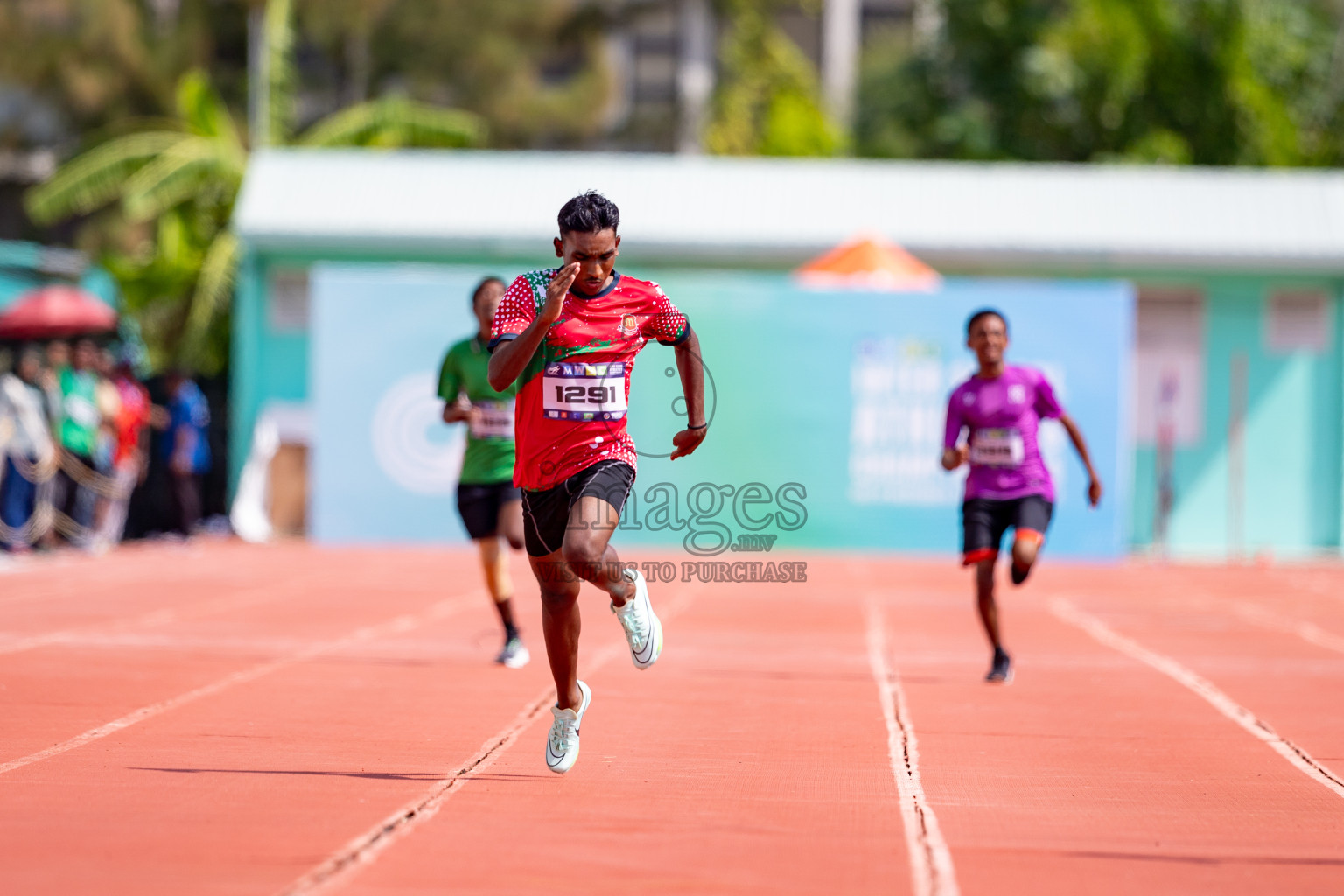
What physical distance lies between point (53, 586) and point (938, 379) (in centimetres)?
1018

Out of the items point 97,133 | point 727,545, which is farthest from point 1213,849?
point 97,133

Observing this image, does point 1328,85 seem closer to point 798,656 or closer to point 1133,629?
point 1133,629

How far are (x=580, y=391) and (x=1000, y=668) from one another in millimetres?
4285

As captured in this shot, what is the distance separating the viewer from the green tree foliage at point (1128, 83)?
115 ft

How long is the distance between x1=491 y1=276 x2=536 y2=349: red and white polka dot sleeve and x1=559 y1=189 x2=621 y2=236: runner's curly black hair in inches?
10.4

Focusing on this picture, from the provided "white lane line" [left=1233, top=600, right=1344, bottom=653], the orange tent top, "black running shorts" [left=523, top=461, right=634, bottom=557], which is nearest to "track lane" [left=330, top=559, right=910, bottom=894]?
"black running shorts" [left=523, top=461, right=634, bottom=557]

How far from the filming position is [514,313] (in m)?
6.28

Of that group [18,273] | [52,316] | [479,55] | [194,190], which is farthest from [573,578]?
[479,55]

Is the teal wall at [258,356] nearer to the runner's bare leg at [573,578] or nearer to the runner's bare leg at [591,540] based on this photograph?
the runner's bare leg at [573,578]

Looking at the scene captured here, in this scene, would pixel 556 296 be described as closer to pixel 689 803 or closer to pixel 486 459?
pixel 689 803

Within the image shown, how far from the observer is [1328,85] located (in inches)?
1490

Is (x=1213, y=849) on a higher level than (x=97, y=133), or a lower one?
lower

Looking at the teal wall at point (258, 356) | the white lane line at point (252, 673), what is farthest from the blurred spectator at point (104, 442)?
the white lane line at point (252, 673)

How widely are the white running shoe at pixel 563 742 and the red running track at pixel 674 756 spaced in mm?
99
